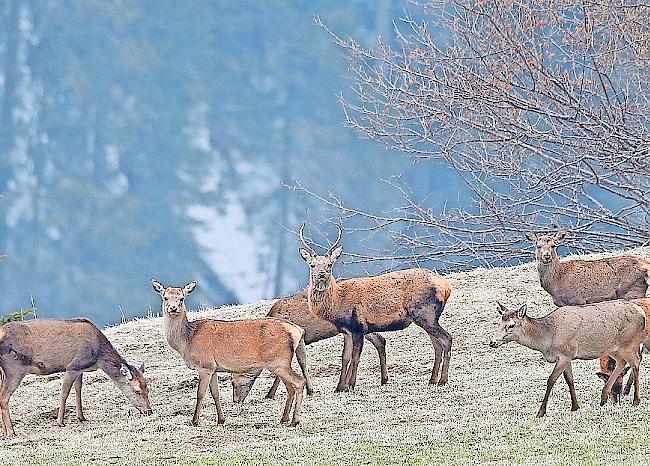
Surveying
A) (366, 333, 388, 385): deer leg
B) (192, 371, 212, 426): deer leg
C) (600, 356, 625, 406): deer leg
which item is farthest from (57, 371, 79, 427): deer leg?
(600, 356, 625, 406): deer leg

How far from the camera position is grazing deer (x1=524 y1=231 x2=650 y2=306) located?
12031 millimetres

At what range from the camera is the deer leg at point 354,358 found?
11.6 meters

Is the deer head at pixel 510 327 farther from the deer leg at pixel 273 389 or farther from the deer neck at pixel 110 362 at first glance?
the deer neck at pixel 110 362

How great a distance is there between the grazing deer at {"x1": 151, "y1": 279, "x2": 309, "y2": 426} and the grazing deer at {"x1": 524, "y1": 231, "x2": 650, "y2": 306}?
361 centimetres

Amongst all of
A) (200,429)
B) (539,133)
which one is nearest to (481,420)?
(200,429)

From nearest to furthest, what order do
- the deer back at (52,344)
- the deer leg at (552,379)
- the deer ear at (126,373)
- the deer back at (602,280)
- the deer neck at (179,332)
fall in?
the deer leg at (552,379), the deer neck at (179,332), the deer back at (52,344), the deer ear at (126,373), the deer back at (602,280)

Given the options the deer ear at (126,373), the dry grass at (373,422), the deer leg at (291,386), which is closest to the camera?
the dry grass at (373,422)

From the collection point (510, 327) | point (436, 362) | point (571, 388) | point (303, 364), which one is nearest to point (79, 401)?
point (303, 364)

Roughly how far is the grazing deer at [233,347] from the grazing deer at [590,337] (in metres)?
1.85

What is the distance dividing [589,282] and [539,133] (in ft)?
9.61

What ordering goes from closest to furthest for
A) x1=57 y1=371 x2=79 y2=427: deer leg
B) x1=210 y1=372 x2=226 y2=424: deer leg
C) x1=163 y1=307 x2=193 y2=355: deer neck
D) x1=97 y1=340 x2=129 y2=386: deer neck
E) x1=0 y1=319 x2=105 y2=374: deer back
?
1. x1=210 y1=372 x2=226 y2=424: deer leg
2. x1=163 y1=307 x2=193 y2=355: deer neck
3. x1=0 y1=319 x2=105 y2=374: deer back
4. x1=57 y1=371 x2=79 y2=427: deer leg
5. x1=97 y1=340 x2=129 y2=386: deer neck

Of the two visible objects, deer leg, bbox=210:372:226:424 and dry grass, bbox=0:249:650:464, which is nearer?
dry grass, bbox=0:249:650:464

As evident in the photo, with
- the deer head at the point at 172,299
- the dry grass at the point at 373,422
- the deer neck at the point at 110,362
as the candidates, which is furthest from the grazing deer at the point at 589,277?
the deer neck at the point at 110,362

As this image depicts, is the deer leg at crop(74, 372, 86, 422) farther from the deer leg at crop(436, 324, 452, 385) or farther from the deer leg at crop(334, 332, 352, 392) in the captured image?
the deer leg at crop(436, 324, 452, 385)
